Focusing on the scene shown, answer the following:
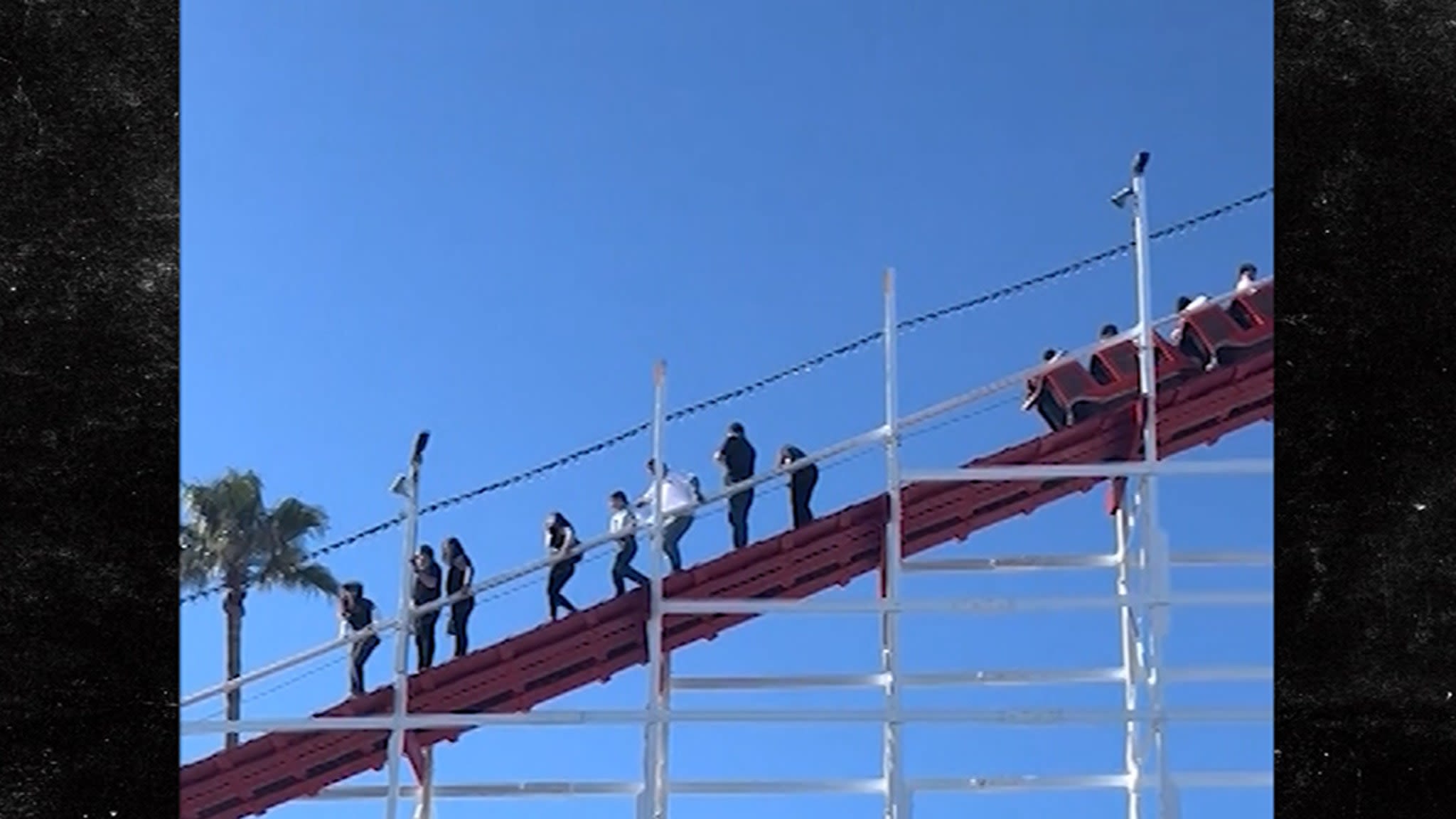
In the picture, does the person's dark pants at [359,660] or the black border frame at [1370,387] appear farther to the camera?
the person's dark pants at [359,660]

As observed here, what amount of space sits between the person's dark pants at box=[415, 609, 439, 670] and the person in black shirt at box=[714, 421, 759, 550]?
139 centimetres

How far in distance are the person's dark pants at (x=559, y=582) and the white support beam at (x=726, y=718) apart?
37.9 inches

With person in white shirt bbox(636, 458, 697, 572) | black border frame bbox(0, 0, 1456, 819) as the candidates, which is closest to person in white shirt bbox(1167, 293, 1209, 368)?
person in white shirt bbox(636, 458, 697, 572)

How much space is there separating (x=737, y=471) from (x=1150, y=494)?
1.86 metres

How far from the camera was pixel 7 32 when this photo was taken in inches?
198

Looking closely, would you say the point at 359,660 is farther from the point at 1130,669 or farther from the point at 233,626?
the point at 233,626

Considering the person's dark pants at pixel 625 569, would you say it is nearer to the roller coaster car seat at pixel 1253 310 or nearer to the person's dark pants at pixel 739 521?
the person's dark pants at pixel 739 521

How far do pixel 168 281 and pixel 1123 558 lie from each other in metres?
6.33

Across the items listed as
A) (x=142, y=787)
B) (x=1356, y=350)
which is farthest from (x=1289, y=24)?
(x=142, y=787)

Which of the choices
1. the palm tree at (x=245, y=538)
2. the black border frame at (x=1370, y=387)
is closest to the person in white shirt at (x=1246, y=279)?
the black border frame at (x=1370, y=387)

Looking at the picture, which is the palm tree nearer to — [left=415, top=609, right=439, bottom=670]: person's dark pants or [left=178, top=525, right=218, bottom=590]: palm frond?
[left=178, top=525, right=218, bottom=590]: palm frond

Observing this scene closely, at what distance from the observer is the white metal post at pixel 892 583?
937 centimetres

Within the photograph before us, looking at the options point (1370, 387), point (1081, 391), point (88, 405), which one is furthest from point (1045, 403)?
point (88, 405)

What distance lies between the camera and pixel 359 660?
1068cm
